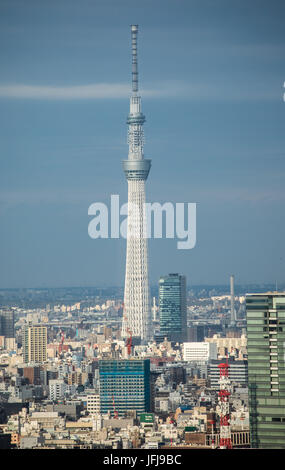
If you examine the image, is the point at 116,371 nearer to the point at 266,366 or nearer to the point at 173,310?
the point at 173,310

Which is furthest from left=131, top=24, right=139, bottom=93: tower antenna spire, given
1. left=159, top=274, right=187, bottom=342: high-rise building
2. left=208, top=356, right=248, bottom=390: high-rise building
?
left=208, top=356, right=248, bottom=390: high-rise building

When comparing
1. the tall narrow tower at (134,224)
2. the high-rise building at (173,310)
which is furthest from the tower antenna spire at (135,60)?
the high-rise building at (173,310)

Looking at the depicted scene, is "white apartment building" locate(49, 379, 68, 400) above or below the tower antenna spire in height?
below

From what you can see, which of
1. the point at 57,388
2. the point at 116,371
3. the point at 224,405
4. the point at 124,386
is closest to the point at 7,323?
the point at 57,388

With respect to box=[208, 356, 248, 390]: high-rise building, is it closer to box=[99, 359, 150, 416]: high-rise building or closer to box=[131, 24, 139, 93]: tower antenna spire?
box=[99, 359, 150, 416]: high-rise building

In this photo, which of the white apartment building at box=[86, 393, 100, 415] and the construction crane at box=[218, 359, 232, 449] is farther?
the white apartment building at box=[86, 393, 100, 415]
